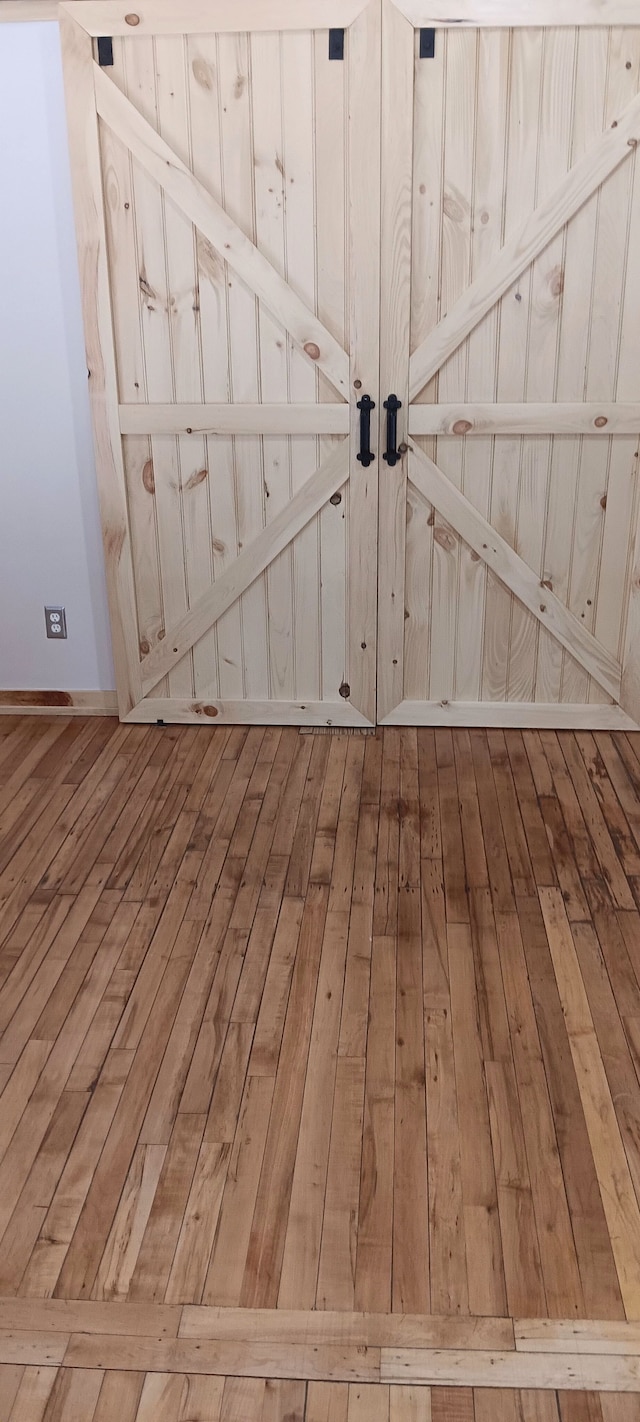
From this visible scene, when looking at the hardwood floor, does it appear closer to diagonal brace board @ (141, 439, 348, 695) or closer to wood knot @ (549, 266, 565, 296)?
diagonal brace board @ (141, 439, 348, 695)

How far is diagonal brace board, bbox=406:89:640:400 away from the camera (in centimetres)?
331

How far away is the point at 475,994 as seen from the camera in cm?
258

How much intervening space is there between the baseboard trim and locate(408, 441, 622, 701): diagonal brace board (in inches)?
56.3

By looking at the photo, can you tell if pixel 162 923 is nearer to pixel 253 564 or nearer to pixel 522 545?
pixel 253 564

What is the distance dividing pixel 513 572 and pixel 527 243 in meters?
1.04

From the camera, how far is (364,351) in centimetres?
357

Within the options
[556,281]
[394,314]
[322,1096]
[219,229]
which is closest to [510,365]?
→ [556,281]

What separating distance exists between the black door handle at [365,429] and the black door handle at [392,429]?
5 cm

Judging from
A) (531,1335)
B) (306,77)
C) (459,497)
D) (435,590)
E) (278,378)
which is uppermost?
(306,77)

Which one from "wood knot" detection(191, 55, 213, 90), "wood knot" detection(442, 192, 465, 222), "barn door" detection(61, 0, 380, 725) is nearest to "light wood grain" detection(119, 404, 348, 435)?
"barn door" detection(61, 0, 380, 725)

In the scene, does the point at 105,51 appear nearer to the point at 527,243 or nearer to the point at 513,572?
the point at 527,243

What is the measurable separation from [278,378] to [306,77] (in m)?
0.87

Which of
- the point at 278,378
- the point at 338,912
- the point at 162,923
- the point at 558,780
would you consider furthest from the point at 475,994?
the point at 278,378

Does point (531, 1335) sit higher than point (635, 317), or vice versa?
point (635, 317)
